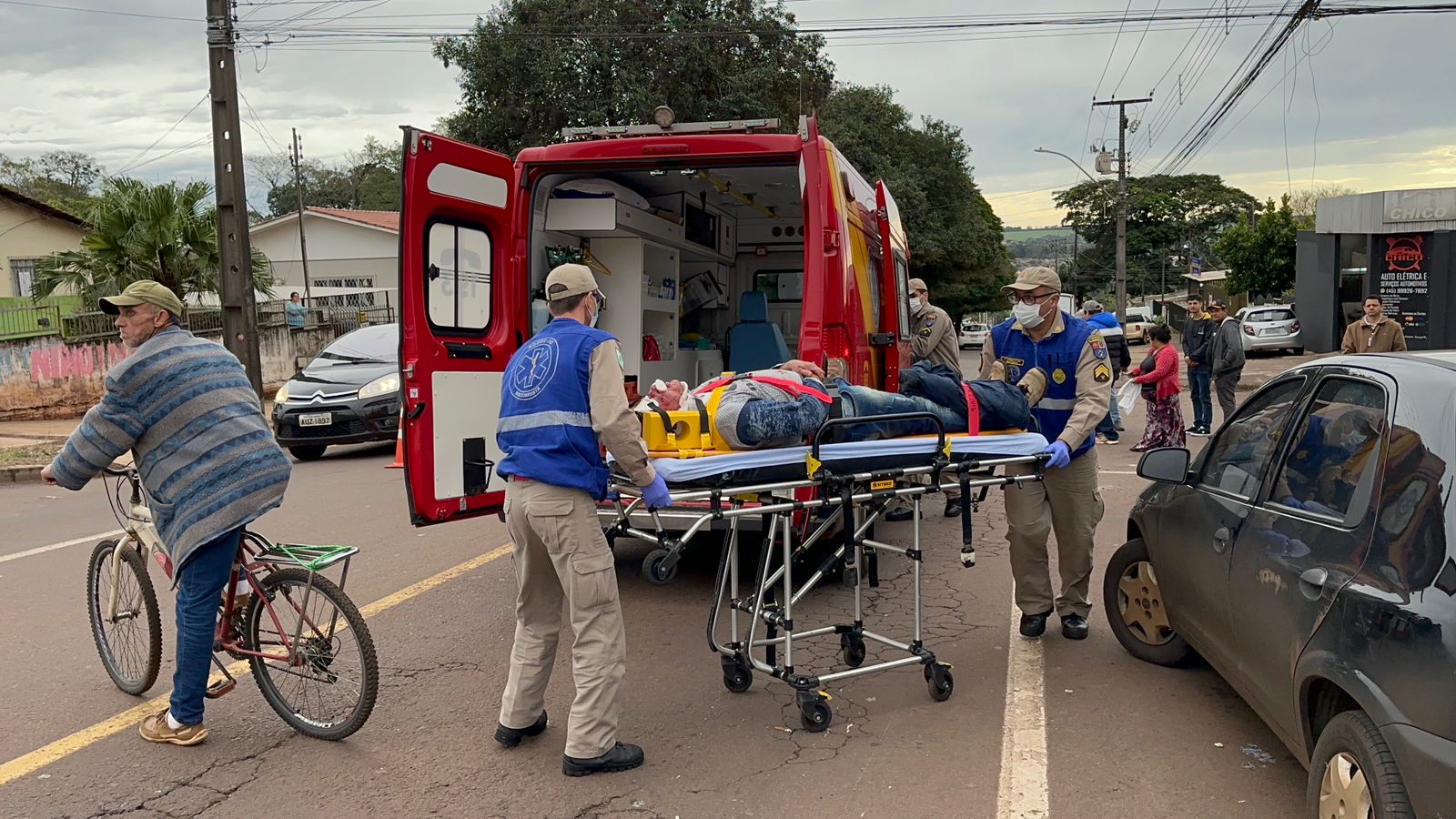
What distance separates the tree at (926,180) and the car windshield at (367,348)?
75.1ft

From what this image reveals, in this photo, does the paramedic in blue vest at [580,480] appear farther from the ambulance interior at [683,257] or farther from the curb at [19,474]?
the curb at [19,474]

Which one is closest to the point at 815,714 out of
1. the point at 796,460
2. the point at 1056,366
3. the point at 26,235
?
the point at 796,460

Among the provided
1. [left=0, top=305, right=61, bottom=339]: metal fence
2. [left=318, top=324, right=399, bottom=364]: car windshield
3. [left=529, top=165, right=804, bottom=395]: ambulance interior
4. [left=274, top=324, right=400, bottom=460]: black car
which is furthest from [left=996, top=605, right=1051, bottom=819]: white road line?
[left=0, top=305, right=61, bottom=339]: metal fence

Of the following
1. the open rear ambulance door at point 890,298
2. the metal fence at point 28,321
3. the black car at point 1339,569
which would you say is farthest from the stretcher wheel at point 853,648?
the metal fence at point 28,321

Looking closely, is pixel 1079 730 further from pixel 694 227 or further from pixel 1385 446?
pixel 694 227

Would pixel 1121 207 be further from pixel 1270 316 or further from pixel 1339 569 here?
pixel 1339 569

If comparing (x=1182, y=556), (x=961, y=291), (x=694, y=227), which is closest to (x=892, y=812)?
(x=1182, y=556)

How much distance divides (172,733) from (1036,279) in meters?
4.23

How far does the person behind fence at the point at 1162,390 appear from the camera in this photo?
11.6 m

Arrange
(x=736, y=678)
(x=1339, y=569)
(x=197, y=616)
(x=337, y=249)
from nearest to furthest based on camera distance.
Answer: (x=1339, y=569) → (x=197, y=616) → (x=736, y=678) → (x=337, y=249)

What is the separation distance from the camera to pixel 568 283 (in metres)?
3.91

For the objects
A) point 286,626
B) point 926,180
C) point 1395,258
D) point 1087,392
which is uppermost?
point 926,180

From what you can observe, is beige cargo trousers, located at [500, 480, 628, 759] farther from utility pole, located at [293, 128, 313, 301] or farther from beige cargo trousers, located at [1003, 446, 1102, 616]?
utility pole, located at [293, 128, 313, 301]

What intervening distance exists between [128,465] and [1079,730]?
3.98 metres
